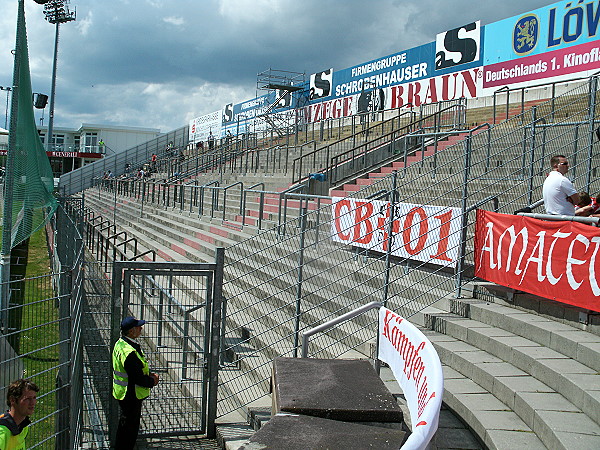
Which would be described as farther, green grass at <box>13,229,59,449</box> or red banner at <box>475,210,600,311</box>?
red banner at <box>475,210,600,311</box>

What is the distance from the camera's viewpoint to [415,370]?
359cm

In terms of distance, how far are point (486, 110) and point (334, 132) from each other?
8.38 m

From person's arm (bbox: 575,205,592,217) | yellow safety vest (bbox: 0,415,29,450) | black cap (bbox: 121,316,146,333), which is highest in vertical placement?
person's arm (bbox: 575,205,592,217)

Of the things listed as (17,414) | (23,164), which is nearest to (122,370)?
(17,414)

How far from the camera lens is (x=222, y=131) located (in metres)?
46.1

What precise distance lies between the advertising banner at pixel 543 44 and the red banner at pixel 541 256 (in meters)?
14.2

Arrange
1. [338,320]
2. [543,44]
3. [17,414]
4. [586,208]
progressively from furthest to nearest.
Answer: [543,44]
[586,208]
[338,320]
[17,414]

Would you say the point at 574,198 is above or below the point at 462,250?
above

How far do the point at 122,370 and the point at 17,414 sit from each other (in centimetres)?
147

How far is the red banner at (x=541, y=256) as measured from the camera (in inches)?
228

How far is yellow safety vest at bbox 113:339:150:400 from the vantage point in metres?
5.23

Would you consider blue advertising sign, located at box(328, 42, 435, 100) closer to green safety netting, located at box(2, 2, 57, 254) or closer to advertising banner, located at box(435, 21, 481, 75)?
advertising banner, located at box(435, 21, 481, 75)

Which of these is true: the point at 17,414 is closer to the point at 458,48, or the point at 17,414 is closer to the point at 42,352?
the point at 42,352

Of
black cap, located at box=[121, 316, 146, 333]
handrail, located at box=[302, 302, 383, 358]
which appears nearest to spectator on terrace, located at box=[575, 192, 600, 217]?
handrail, located at box=[302, 302, 383, 358]
